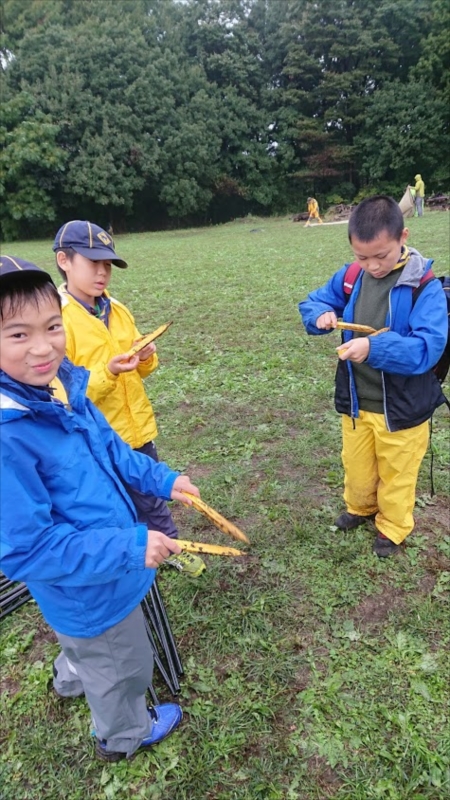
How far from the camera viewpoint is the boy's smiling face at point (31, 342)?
56.2 inches

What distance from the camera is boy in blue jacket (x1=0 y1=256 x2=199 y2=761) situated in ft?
4.59

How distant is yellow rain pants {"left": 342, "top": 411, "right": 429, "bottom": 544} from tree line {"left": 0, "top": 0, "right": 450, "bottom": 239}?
93.5 ft

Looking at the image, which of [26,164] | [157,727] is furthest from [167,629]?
[26,164]

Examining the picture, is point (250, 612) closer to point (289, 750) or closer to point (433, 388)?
point (289, 750)

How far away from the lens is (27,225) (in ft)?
95.7

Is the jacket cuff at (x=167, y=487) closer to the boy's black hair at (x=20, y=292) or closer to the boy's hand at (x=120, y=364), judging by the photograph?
the boy's hand at (x=120, y=364)

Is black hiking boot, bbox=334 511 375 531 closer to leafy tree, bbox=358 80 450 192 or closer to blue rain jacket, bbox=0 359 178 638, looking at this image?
blue rain jacket, bbox=0 359 178 638

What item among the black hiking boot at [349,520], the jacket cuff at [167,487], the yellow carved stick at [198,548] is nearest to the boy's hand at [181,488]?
the jacket cuff at [167,487]

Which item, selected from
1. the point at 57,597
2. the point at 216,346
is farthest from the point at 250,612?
the point at 216,346

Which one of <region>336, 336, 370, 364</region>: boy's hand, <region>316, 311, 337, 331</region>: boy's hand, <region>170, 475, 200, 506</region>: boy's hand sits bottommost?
<region>170, 475, 200, 506</region>: boy's hand

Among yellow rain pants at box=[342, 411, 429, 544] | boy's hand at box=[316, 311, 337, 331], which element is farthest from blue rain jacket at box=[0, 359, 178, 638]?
yellow rain pants at box=[342, 411, 429, 544]

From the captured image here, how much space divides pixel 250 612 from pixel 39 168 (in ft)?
98.6

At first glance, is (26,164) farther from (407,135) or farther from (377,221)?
(377,221)

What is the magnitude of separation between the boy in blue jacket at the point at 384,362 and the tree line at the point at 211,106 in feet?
93.0
